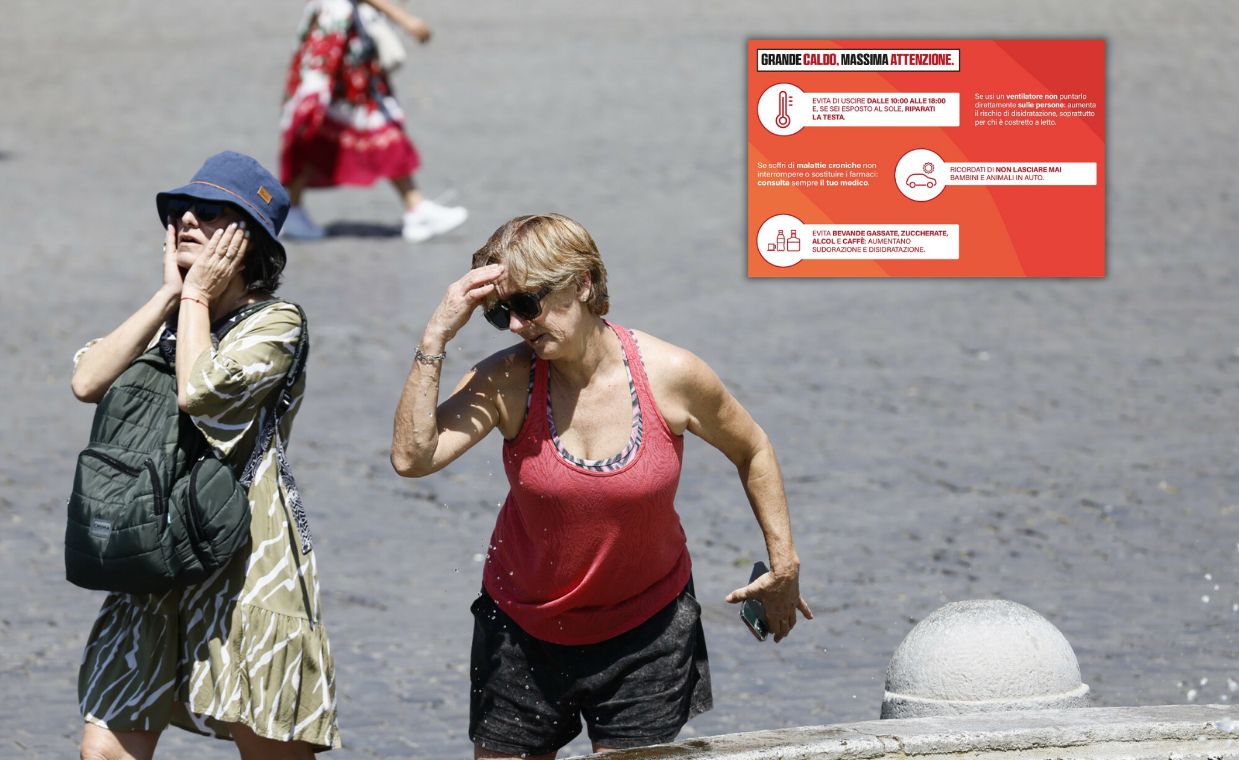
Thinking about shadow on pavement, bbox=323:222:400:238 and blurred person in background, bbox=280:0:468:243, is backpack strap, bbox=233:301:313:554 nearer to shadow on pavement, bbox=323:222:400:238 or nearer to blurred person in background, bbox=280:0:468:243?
blurred person in background, bbox=280:0:468:243

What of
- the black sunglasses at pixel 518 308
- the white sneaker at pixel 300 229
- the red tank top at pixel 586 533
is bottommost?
the red tank top at pixel 586 533

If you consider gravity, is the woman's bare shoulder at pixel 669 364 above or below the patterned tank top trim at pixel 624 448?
above

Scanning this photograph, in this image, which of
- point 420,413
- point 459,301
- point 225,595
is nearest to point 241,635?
point 225,595

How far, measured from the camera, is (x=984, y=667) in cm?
424

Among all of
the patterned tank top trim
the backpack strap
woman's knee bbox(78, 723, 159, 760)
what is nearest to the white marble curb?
the patterned tank top trim

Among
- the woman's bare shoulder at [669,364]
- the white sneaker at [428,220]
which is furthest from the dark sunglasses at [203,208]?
the white sneaker at [428,220]

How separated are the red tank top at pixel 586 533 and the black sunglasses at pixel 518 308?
0.20m

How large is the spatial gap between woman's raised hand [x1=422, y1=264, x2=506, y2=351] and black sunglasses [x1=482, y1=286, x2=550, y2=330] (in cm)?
5

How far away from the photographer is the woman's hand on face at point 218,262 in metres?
3.77

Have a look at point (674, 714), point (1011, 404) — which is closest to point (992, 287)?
point (1011, 404)

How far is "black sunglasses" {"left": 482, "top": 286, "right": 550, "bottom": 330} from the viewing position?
355 cm

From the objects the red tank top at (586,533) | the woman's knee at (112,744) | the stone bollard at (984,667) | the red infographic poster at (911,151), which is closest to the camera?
the red tank top at (586,533)

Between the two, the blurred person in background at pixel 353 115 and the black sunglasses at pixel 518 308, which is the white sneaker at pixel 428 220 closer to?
the blurred person in background at pixel 353 115

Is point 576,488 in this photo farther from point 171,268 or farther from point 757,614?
point 171,268
